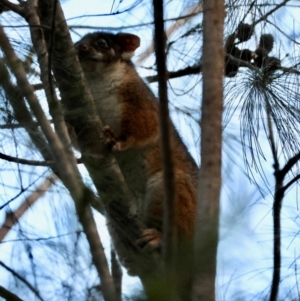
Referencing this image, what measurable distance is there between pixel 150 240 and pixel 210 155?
1007mm

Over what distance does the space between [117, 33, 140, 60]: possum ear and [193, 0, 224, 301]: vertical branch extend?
2.18 meters

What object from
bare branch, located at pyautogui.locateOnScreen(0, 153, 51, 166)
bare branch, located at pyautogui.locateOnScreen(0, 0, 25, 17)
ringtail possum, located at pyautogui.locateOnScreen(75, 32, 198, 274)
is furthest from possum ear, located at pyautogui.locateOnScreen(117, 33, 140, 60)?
bare branch, located at pyautogui.locateOnScreen(0, 153, 51, 166)

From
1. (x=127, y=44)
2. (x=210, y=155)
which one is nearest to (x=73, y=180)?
(x=210, y=155)

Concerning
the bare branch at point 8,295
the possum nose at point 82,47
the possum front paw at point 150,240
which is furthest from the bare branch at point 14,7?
the possum nose at point 82,47

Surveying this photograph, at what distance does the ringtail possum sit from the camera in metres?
3.99

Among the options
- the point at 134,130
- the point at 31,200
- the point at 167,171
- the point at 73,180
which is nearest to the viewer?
Answer: the point at 73,180

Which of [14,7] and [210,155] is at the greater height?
[14,7]

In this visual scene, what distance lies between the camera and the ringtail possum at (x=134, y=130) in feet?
13.1

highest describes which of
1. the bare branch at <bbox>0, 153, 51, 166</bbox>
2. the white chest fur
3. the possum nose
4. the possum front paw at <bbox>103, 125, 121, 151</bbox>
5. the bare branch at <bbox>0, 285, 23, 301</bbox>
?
the possum nose

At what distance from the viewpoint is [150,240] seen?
10.4 feet

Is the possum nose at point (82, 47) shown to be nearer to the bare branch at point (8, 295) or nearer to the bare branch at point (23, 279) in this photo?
Result: the bare branch at point (23, 279)

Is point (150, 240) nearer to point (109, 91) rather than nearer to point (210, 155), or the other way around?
point (210, 155)

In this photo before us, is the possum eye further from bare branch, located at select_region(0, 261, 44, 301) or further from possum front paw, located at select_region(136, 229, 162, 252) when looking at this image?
bare branch, located at select_region(0, 261, 44, 301)

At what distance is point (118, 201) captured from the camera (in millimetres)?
2885
